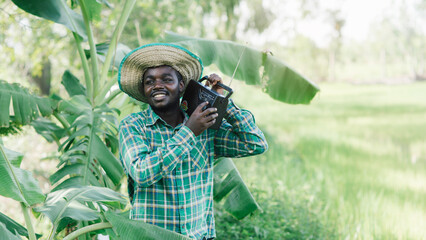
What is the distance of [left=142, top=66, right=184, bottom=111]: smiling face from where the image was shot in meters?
1.81

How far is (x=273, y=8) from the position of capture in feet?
49.8

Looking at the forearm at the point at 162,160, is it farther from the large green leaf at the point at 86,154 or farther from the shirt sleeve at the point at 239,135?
the large green leaf at the point at 86,154

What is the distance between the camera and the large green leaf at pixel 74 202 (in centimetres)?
189

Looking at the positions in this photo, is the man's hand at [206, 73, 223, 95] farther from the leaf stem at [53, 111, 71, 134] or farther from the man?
the leaf stem at [53, 111, 71, 134]

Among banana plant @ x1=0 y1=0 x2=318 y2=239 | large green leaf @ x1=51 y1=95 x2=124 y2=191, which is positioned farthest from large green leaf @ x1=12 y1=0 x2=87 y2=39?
large green leaf @ x1=51 y1=95 x2=124 y2=191

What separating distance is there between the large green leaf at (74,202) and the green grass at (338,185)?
1.39m

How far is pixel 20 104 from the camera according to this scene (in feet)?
9.70

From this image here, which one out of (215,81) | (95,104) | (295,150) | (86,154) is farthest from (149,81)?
(295,150)

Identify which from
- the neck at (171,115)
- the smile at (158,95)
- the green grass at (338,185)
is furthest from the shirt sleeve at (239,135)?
the green grass at (338,185)

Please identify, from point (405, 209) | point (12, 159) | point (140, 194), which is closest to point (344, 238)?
point (405, 209)

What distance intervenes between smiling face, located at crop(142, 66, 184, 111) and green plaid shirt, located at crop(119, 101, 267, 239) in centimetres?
7

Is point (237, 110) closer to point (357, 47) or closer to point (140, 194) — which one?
point (140, 194)

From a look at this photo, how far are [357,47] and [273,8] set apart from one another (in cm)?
6909

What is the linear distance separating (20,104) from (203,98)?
1.69 metres
